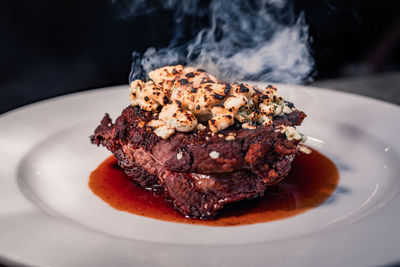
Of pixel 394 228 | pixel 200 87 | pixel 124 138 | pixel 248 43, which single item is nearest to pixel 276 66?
pixel 248 43

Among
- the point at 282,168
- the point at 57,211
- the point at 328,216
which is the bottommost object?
the point at 57,211

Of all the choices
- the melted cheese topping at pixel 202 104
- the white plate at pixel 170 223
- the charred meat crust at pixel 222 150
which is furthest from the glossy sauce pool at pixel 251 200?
the melted cheese topping at pixel 202 104

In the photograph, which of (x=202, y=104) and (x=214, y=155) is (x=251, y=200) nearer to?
(x=214, y=155)

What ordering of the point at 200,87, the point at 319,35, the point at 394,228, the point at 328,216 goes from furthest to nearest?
the point at 319,35 < the point at 200,87 < the point at 328,216 < the point at 394,228

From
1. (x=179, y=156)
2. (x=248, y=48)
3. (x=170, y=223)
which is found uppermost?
(x=248, y=48)

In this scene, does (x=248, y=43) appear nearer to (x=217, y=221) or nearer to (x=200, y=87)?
(x=200, y=87)

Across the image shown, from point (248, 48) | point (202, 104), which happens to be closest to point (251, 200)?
point (202, 104)

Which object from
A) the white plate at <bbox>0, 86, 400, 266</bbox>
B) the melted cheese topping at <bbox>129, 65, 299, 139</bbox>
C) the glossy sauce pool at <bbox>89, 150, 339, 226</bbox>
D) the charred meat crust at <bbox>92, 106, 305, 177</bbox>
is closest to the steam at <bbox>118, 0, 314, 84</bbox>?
the white plate at <bbox>0, 86, 400, 266</bbox>
